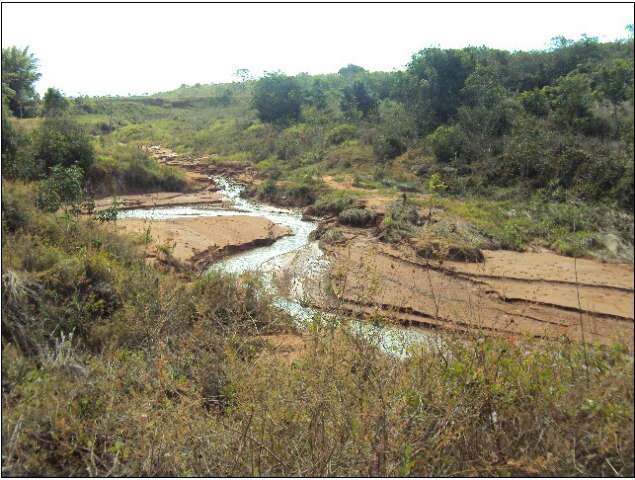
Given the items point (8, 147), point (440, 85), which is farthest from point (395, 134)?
point (8, 147)

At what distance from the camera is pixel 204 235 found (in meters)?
10.5

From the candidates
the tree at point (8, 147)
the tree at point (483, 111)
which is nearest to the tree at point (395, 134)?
the tree at point (483, 111)

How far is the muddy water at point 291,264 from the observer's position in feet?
10.3

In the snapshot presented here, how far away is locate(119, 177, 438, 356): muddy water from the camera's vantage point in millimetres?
3145

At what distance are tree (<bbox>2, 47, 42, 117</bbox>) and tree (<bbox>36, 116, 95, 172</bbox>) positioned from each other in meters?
1.08

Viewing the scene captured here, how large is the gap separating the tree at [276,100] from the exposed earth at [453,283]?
473 inches

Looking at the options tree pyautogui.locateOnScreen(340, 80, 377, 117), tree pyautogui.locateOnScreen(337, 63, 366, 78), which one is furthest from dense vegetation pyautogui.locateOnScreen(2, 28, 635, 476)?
tree pyautogui.locateOnScreen(337, 63, 366, 78)

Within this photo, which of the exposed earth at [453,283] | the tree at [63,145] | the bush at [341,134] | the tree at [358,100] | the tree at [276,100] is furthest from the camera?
the tree at [276,100]

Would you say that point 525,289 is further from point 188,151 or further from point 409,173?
point 188,151

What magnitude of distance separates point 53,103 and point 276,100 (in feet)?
41.4

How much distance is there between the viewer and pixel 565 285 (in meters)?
4.87

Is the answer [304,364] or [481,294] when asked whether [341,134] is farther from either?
[304,364]

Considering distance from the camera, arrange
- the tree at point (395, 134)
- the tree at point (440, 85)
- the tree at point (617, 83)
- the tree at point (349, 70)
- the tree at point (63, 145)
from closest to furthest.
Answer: the tree at point (617, 83) < the tree at point (63, 145) < the tree at point (395, 134) < the tree at point (440, 85) < the tree at point (349, 70)

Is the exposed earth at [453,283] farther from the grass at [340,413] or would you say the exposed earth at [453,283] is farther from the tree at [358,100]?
the tree at [358,100]
